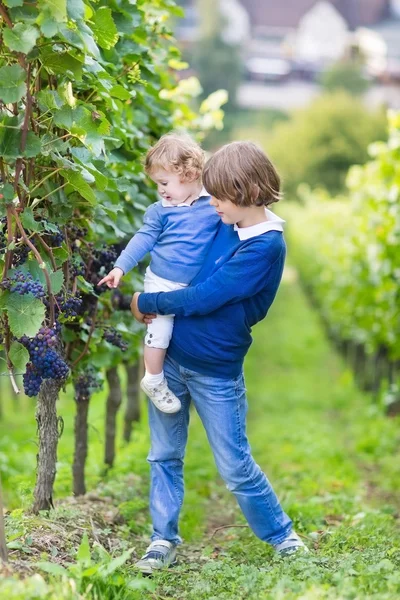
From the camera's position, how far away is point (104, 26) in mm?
4230

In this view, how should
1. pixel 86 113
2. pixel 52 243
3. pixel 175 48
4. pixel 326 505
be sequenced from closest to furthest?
pixel 86 113 → pixel 52 243 → pixel 175 48 → pixel 326 505

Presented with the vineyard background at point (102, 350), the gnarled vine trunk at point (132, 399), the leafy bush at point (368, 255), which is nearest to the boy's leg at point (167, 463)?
the vineyard background at point (102, 350)

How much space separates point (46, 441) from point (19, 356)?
2.65ft

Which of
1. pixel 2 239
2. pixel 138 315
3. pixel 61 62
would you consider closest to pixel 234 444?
pixel 138 315

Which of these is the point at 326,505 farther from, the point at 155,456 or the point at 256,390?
the point at 256,390

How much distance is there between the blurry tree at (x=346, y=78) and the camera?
7231 centimetres

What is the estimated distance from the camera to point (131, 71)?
5.27 meters

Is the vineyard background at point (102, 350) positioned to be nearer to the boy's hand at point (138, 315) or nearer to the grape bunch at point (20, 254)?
the grape bunch at point (20, 254)

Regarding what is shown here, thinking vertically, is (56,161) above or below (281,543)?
above

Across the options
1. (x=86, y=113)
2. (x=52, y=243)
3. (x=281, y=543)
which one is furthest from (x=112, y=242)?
(x=281, y=543)

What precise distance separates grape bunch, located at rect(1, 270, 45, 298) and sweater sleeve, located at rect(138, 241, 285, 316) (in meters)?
0.70

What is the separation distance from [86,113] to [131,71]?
4.08 ft

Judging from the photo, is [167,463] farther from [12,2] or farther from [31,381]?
[12,2]

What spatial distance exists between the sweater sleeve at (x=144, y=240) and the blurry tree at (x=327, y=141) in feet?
148
